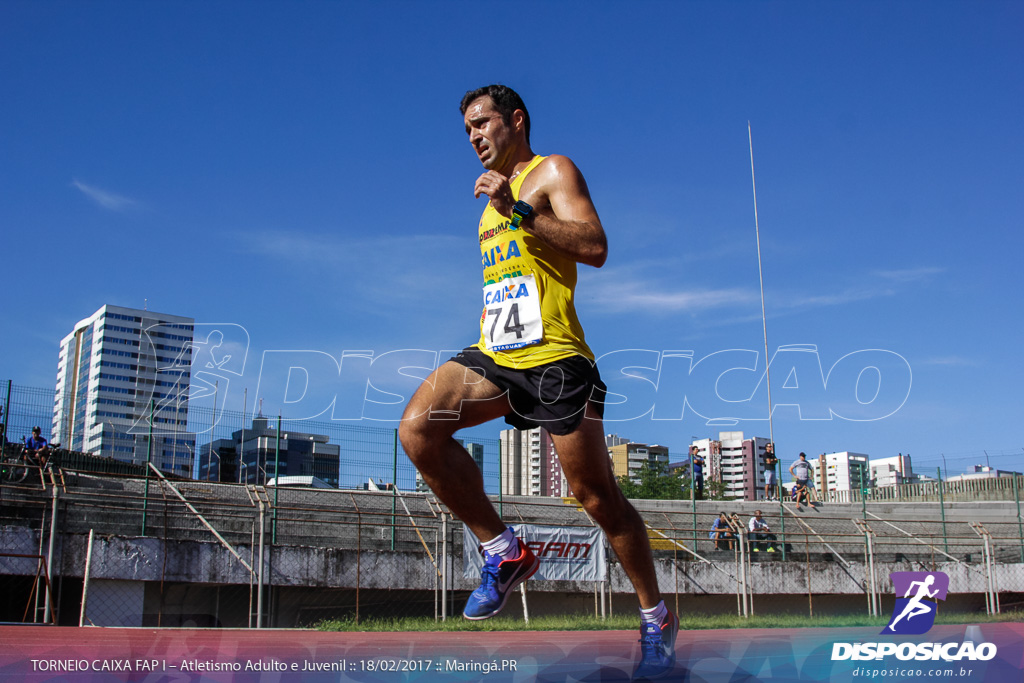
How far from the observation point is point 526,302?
11.1 feet

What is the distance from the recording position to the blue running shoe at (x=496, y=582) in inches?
133

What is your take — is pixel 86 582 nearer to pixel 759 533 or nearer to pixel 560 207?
pixel 560 207

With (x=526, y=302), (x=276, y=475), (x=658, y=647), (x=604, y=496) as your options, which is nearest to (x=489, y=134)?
(x=526, y=302)

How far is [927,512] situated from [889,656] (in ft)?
77.7

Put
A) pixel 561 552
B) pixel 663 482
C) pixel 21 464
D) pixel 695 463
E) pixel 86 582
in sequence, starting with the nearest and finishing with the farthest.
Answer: pixel 86 582
pixel 21 464
pixel 561 552
pixel 695 463
pixel 663 482

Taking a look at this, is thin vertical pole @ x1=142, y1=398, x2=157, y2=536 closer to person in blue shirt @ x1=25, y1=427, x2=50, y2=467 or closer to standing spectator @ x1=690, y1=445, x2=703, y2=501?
person in blue shirt @ x1=25, y1=427, x2=50, y2=467

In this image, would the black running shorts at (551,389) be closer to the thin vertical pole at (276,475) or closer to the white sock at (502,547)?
the white sock at (502,547)

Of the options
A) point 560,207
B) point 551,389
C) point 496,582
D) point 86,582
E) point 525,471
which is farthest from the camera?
point 525,471

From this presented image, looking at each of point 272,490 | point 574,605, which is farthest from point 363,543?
point 574,605

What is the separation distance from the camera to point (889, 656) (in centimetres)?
329

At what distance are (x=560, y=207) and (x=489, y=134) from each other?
55 centimetres

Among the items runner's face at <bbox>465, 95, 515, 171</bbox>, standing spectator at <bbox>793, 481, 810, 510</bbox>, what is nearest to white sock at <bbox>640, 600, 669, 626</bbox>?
runner's face at <bbox>465, 95, 515, 171</bbox>

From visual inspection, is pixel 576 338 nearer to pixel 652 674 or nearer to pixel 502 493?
pixel 652 674

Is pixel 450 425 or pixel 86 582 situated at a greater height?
pixel 450 425
